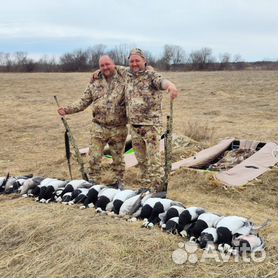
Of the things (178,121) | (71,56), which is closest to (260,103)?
(178,121)

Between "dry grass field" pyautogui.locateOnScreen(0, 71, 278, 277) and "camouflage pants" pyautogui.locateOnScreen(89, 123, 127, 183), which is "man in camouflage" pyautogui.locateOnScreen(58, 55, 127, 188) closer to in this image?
"camouflage pants" pyautogui.locateOnScreen(89, 123, 127, 183)

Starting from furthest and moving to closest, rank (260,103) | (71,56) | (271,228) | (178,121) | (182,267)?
(71,56)
(260,103)
(178,121)
(271,228)
(182,267)

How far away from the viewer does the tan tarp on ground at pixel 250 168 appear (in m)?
7.35

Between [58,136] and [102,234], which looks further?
[58,136]

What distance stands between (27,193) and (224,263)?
3240 mm

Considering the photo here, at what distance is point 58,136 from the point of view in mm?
12539

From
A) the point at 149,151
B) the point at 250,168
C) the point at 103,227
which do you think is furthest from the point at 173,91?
the point at 250,168

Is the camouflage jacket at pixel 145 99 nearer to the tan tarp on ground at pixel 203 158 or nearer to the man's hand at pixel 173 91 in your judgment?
the man's hand at pixel 173 91

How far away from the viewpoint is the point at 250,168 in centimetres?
787

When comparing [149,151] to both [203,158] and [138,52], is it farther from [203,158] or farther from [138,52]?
[203,158]

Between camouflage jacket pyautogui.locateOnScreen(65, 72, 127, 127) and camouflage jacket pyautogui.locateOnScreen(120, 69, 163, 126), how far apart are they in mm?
276

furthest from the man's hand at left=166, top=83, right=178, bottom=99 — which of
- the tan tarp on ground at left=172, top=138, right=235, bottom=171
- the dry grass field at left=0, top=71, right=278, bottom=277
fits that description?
the tan tarp on ground at left=172, top=138, right=235, bottom=171

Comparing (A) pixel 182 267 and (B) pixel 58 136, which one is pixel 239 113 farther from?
(A) pixel 182 267

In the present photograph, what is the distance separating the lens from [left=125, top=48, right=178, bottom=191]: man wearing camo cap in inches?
234
